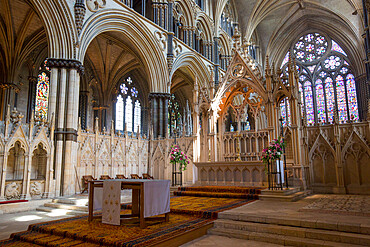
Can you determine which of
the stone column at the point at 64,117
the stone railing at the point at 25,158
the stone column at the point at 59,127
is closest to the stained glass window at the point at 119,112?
the stone column at the point at 64,117

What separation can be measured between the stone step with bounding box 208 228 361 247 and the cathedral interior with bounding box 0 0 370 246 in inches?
164

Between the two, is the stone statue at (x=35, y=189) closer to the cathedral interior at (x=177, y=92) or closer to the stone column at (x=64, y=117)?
the cathedral interior at (x=177, y=92)

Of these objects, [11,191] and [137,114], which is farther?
[137,114]

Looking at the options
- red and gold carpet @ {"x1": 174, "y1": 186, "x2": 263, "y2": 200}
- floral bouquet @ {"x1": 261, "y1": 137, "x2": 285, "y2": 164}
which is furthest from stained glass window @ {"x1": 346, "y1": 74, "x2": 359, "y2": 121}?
red and gold carpet @ {"x1": 174, "y1": 186, "x2": 263, "y2": 200}

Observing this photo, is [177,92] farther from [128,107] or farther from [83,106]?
[83,106]

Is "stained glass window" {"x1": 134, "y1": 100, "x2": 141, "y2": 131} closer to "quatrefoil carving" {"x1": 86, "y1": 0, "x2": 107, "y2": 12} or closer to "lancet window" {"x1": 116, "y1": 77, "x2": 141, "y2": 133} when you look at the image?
"lancet window" {"x1": 116, "y1": 77, "x2": 141, "y2": 133}

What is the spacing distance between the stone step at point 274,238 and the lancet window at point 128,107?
17.3m

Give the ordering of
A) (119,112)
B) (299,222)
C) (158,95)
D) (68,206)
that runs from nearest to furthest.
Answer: (299,222) < (68,206) < (158,95) < (119,112)

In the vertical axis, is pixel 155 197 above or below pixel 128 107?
below

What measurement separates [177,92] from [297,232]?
2225 cm

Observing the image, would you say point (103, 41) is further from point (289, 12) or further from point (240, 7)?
point (289, 12)

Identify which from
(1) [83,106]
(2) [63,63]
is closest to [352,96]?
(1) [83,106]

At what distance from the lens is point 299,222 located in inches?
183

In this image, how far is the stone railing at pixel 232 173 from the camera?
353 inches
